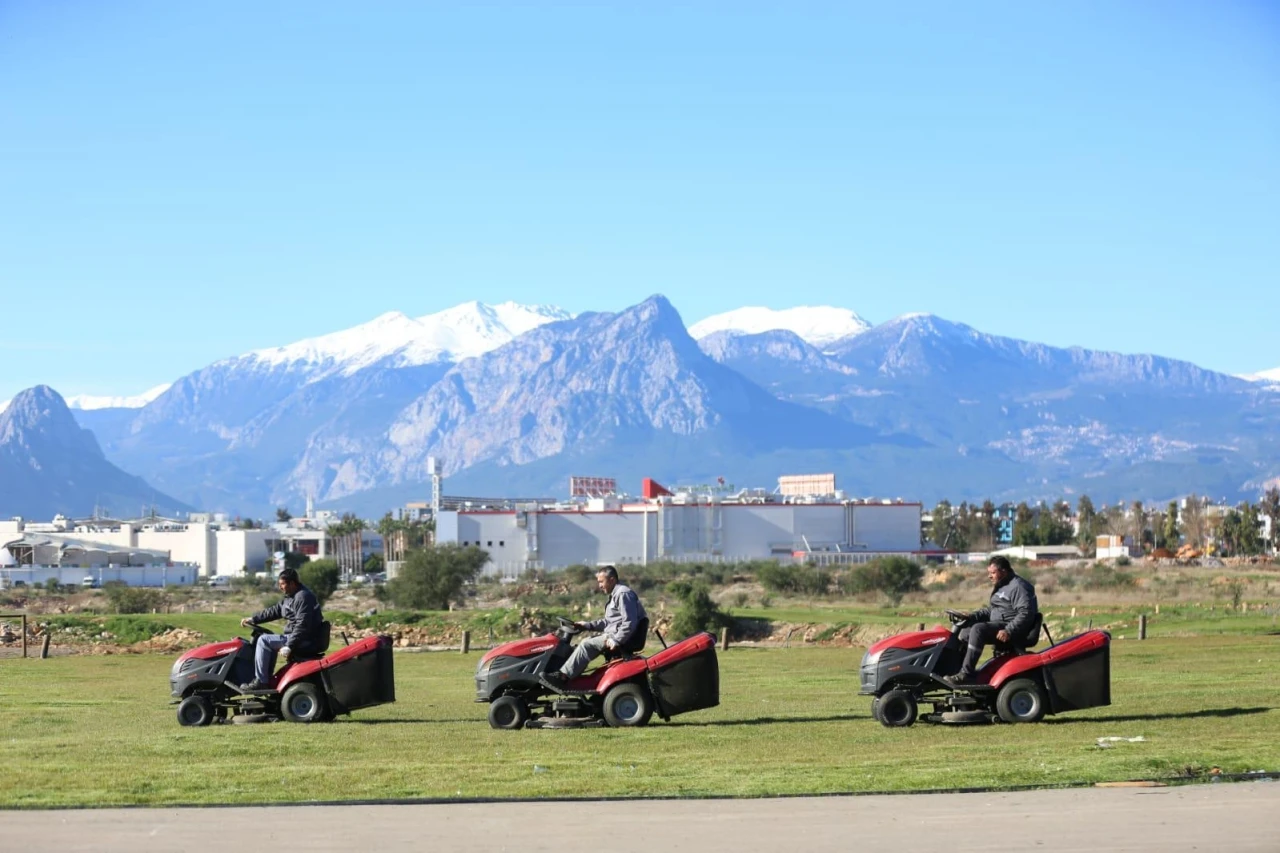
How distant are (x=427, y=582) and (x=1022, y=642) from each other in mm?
84983

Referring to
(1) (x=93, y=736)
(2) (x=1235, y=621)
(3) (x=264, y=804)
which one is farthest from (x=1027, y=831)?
(2) (x=1235, y=621)

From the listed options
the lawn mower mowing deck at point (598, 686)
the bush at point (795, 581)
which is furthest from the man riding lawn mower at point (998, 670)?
the bush at point (795, 581)

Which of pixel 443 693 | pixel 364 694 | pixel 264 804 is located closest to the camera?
pixel 264 804

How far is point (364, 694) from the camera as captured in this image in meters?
21.9

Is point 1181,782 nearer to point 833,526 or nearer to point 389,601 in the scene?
point 389,601

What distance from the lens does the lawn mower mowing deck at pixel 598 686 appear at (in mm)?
21125

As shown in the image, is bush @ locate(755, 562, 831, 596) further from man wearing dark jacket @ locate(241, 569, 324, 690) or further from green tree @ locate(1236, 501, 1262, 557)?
man wearing dark jacket @ locate(241, 569, 324, 690)

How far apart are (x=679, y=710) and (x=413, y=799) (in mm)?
6505

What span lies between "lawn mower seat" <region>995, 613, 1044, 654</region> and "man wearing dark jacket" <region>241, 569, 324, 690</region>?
8112 millimetres

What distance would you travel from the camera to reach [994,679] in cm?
2041

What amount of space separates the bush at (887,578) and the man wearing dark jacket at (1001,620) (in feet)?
277

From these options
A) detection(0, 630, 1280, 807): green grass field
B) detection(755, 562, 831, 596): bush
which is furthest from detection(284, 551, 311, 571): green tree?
detection(0, 630, 1280, 807): green grass field

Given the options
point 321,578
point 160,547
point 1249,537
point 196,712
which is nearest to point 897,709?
point 196,712

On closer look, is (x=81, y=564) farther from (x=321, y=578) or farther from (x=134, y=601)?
(x=134, y=601)
